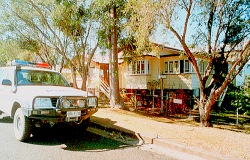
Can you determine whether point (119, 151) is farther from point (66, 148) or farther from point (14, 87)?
point (14, 87)

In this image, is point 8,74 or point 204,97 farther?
point 204,97

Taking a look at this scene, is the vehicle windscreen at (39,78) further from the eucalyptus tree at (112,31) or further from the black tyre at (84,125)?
the eucalyptus tree at (112,31)

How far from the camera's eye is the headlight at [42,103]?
5938 millimetres

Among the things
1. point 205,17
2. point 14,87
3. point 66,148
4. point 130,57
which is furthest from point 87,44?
point 66,148

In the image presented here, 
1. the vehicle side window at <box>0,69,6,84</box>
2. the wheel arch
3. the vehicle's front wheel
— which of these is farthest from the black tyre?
the vehicle side window at <box>0,69,6,84</box>

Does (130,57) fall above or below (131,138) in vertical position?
above

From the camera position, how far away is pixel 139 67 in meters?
22.6

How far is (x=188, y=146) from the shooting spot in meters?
5.69

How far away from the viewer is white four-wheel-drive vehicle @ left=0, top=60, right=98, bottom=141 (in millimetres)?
5973

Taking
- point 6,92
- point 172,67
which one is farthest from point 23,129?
point 172,67

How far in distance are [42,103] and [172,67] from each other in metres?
16.9

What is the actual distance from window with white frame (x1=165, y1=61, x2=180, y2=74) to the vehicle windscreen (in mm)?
14362

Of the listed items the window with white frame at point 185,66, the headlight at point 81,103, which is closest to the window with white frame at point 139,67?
the window with white frame at point 185,66

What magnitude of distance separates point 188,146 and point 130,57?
10130 millimetres
